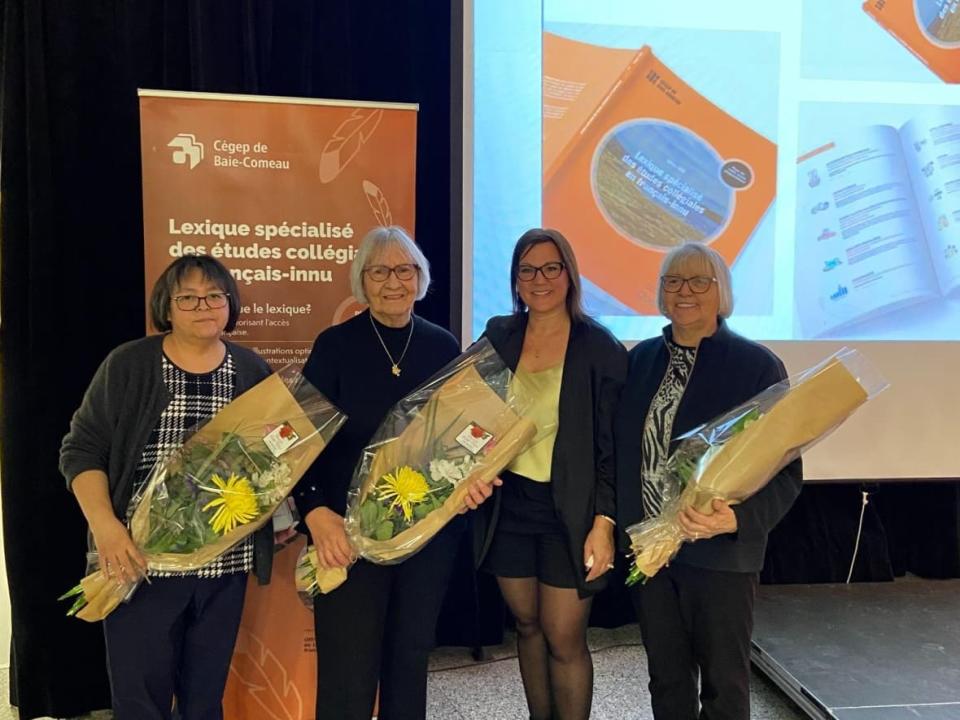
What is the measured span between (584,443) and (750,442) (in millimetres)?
383

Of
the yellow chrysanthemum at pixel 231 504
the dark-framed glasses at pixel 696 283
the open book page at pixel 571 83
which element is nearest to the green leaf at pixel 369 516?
the yellow chrysanthemum at pixel 231 504

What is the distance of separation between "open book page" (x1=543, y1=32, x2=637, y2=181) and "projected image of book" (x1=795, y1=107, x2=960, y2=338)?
0.77m

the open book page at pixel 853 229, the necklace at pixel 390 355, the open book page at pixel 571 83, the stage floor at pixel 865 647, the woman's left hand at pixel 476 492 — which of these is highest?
the open book page at pixel 571 83

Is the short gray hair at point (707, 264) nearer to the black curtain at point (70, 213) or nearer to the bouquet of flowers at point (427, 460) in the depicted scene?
the bouquet of flowers at point (427, 460)

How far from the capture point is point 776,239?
2.52 metres

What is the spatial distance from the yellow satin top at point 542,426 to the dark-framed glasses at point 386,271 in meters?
0.37

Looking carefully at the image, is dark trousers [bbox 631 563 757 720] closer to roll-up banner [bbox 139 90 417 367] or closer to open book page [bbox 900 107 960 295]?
roll-up banner [bbox 139 90 417 367]

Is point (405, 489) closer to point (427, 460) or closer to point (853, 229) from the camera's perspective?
point (427, 460)

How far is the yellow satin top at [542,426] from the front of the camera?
5.51ft

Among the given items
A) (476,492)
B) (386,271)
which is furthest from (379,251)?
(476,492)

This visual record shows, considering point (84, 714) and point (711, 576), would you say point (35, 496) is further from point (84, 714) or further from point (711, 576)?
point (711, 576)

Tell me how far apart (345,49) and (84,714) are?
255cm

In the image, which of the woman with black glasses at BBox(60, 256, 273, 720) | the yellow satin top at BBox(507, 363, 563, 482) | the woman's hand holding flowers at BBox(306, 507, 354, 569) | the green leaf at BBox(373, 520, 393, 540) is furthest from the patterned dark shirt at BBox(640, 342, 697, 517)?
the woman with black glasses at BBox(60, 256, 273, 720)

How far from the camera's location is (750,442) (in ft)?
4.74
